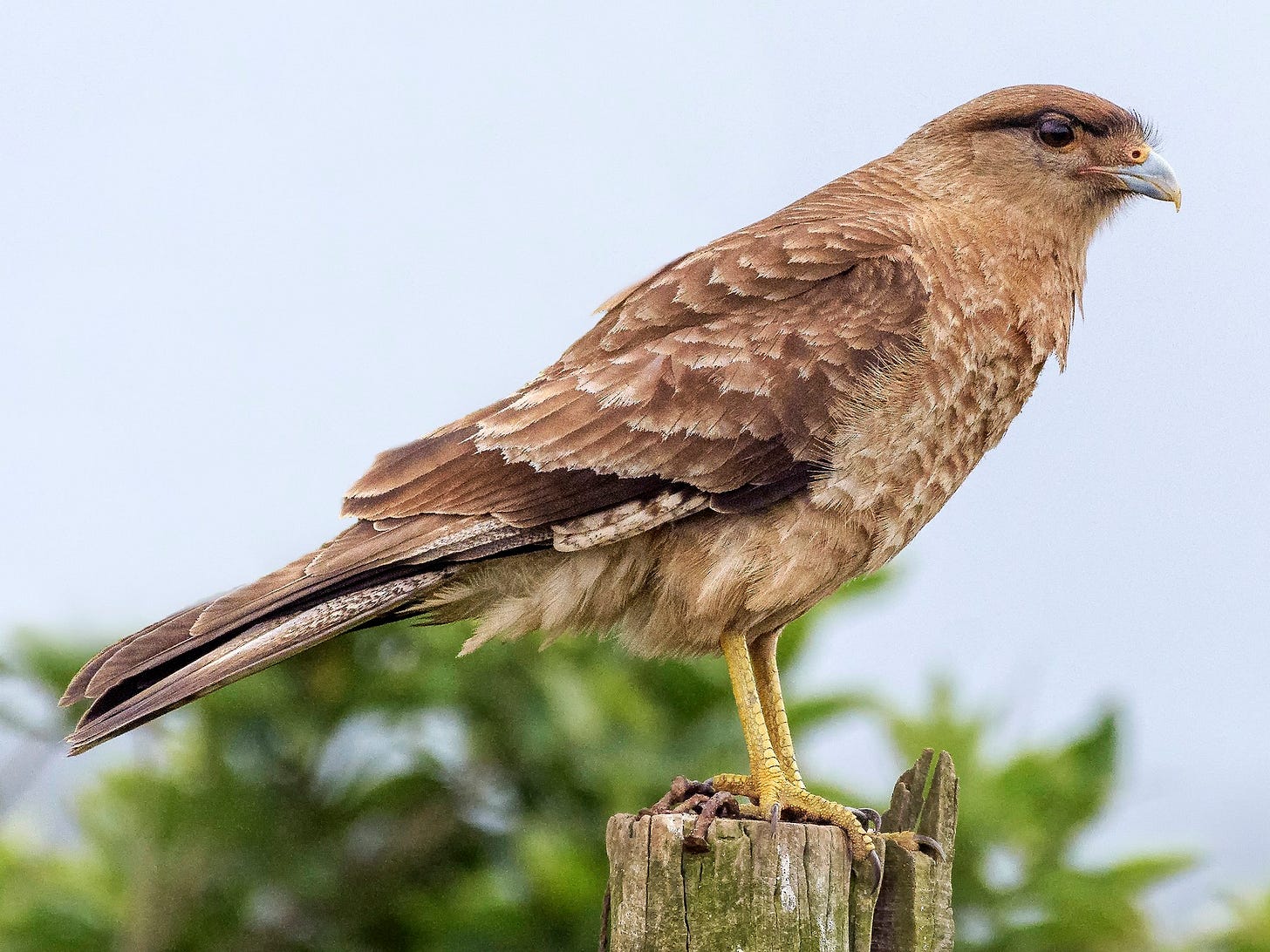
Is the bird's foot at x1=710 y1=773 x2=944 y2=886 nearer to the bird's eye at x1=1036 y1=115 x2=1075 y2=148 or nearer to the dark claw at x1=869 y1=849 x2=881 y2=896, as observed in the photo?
the dark claw at x1=869 y1=849 x2=881 y2=896

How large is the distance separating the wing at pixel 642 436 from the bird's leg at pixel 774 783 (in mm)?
565

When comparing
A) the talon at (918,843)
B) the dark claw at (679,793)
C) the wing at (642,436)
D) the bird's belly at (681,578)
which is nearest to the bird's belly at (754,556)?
the bird's belly at (681,578)

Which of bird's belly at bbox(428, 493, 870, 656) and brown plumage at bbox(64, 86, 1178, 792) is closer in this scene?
brown plumage at bbox(64, 86, 1178, 792)

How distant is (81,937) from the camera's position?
19.2ft

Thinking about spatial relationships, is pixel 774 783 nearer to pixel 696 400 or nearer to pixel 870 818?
pixel 870 818

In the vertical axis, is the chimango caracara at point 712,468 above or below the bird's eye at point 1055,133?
below

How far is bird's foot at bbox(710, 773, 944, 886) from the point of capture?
12.9 feet

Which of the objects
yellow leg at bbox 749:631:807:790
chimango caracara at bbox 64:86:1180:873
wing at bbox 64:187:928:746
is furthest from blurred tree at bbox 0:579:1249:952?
wing at bbox 64:187:928:746

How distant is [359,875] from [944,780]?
106 inches

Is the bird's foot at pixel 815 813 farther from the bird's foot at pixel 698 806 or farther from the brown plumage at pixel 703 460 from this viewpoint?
the brown plumage at pixel 703 460

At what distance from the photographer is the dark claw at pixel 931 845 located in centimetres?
410

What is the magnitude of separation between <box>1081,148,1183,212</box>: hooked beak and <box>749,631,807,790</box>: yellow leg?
76.2 inches

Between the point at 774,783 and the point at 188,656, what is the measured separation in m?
1.63

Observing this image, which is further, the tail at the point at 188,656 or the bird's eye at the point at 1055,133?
the bird's eye at the point at 1055,133
